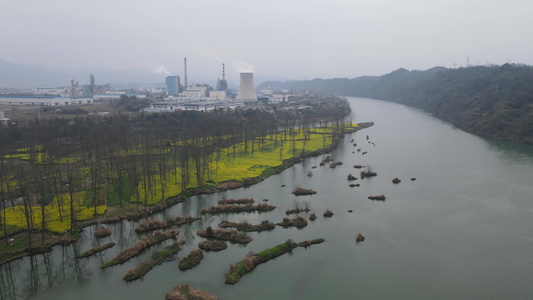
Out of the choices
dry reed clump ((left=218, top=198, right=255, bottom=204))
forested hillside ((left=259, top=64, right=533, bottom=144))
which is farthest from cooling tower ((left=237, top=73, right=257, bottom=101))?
dry reed clump ((left=218, top=198, right=255, bottom=204))

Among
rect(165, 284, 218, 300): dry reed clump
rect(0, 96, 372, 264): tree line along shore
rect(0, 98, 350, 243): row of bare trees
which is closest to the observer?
rect(165, 284, 218, 300): dry reed clump

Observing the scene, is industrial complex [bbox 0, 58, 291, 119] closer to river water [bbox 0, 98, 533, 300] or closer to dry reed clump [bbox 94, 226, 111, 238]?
dry reed clump [bbox 94, 226, 111, 238]

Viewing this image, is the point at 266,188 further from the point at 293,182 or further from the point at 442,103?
the point at 442,103

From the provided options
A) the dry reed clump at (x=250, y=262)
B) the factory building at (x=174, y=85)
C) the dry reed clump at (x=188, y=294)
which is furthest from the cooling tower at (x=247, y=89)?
the dry reed clump at (x=188, y=294)

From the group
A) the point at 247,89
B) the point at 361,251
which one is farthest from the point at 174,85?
the point at 361,251

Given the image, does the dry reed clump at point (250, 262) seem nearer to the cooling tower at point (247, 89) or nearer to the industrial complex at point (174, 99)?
the industrial complex at point (174, 99)

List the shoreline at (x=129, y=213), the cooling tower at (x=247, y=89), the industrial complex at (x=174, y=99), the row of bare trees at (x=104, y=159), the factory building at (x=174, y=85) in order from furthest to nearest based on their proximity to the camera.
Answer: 1. the factory building at (x=174, y=85)
2. the cooling tower at (x=247, y=89)
3. the industrial complex at (x=174, y=99)
4. the row of bare trees at (x=104, y=159)
5. the shoreline at (x=129, y=213)
